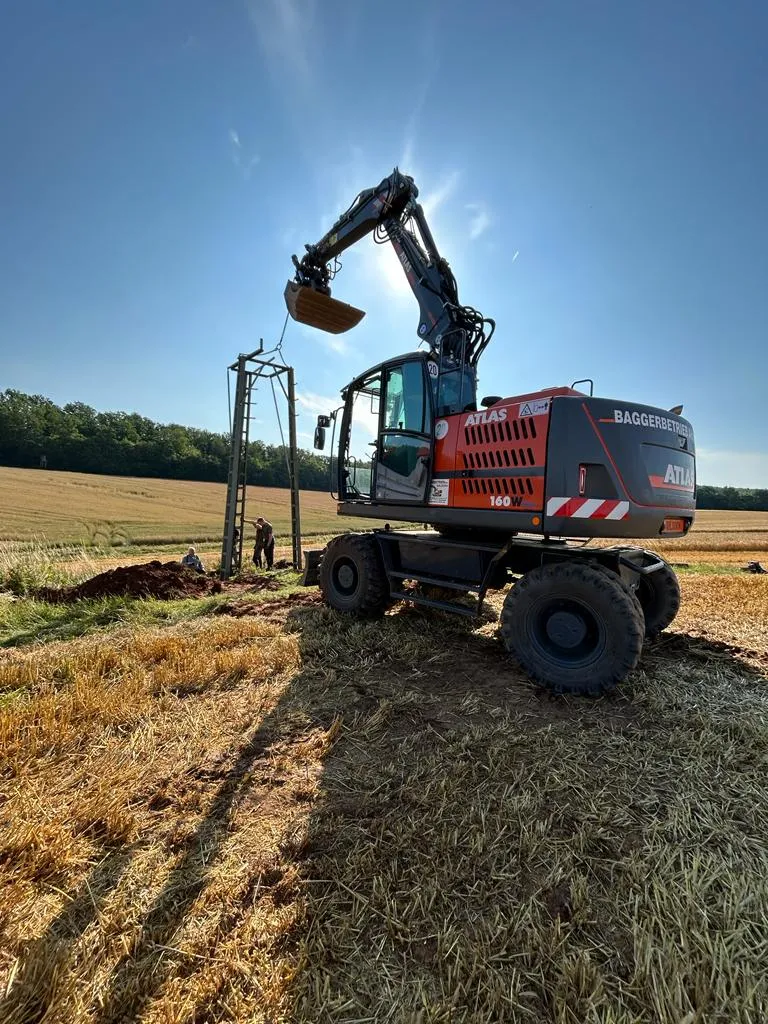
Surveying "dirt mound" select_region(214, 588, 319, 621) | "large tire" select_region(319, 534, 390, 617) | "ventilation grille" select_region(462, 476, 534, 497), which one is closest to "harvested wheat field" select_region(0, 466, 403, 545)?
"dirt mound" select_region(214, 588, 319, 621)

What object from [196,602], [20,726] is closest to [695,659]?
[20,726]

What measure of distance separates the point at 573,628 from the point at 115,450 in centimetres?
7051

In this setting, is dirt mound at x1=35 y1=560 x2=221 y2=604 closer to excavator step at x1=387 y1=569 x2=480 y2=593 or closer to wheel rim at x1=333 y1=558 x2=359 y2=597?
wheel rim at x1=333 y1=558 x2=359 y2=597

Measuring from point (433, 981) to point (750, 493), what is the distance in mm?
107811

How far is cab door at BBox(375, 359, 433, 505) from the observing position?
6.20m

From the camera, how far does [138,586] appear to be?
9.07 m

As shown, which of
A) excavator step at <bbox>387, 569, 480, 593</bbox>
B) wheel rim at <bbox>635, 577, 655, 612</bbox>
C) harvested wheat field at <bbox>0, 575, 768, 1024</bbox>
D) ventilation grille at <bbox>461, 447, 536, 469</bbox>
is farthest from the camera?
wheel rim at <bbox>635, 577, 655, 612</bbox>

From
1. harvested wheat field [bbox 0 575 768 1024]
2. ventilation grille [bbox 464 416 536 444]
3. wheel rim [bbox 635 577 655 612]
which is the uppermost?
ventilation grille [bbox 464 416 536 444]

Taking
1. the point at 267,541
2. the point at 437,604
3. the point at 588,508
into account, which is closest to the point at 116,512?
the point at 267,541

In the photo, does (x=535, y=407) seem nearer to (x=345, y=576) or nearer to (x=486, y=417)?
(x=486, y=417)

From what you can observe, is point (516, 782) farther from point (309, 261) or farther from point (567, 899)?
point (309, 261)

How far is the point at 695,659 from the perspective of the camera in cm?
511

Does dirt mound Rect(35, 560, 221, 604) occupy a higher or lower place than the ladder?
lower

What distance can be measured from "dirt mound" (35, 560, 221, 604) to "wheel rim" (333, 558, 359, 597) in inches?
149
